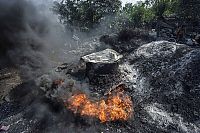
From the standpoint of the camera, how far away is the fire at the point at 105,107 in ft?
46.2

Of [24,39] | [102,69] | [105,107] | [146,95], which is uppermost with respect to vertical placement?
[24,39]

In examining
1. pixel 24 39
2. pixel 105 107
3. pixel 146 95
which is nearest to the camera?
pixel 105 107

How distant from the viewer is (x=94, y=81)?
57.6 ft

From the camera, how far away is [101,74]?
17.8 m

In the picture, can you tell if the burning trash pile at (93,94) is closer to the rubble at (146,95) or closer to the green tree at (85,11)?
the rubble at (146,95)

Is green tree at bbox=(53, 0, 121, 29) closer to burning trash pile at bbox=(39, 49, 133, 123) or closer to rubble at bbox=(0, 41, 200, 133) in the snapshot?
rubble at bbox=(0, 41, 200, 133)

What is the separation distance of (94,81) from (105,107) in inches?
128

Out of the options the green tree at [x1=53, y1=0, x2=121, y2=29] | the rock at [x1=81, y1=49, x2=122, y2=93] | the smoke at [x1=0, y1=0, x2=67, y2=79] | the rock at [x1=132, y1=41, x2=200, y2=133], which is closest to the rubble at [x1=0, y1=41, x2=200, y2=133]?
the rock at [x1=132, y1=41, x2=200, y2=133]

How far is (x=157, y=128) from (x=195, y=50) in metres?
7.46

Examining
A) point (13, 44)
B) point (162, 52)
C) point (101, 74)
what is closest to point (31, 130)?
point (101, 74)

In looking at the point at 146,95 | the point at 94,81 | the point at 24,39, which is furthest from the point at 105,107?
the point at 24,39

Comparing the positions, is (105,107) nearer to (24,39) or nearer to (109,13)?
(24,39)

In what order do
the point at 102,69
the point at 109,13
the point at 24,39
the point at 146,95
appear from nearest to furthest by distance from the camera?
the point at 146,95 → the point at 102,69 → the point at 24,39 → the point at 109,13

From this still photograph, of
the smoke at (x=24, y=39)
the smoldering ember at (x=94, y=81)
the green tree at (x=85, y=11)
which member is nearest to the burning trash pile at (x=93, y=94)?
the smoldering ember at (x=94, y=81)
